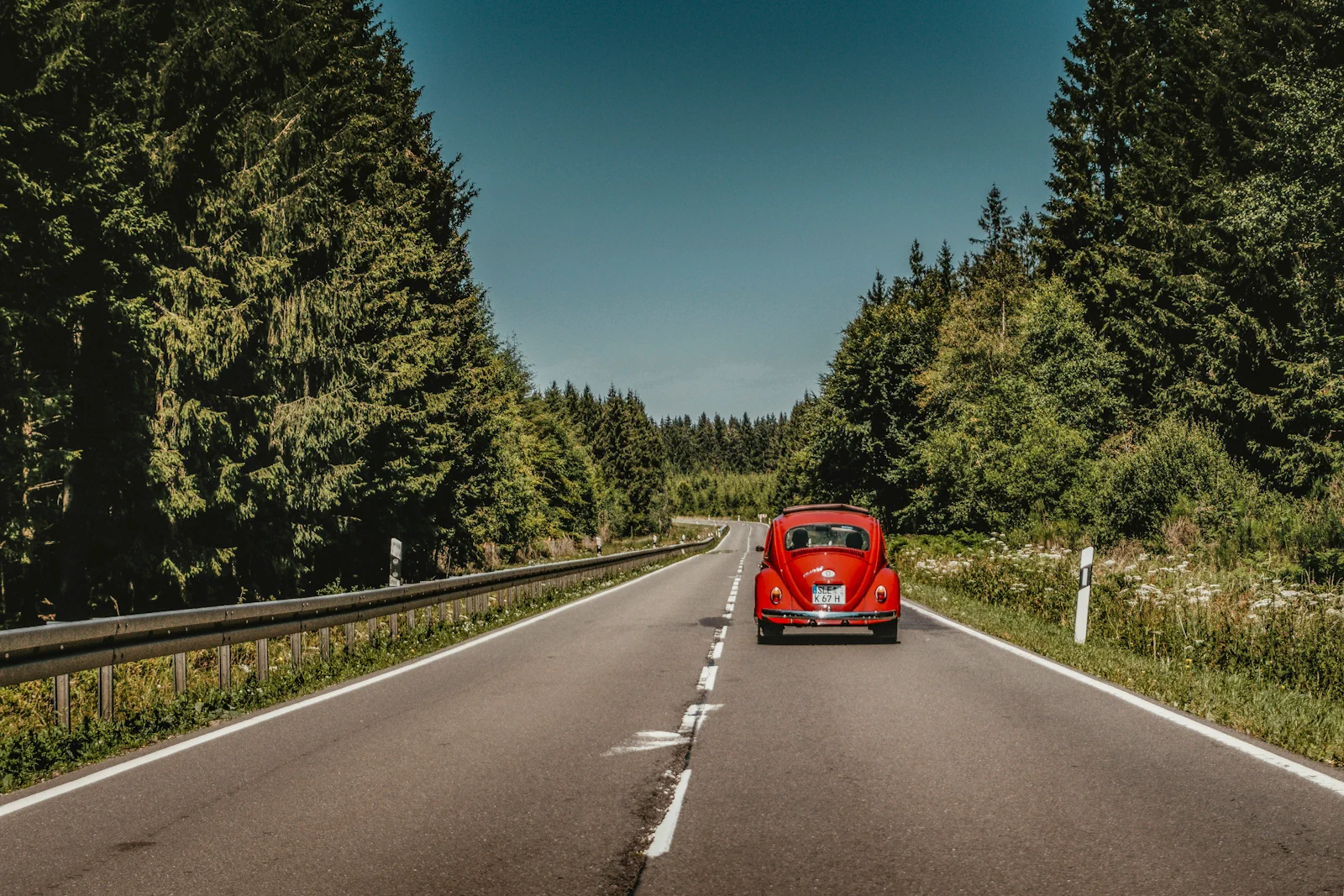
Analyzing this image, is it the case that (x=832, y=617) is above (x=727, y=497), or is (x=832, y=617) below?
below

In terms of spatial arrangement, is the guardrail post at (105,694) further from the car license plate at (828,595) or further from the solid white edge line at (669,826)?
the car license plate at (828,595)

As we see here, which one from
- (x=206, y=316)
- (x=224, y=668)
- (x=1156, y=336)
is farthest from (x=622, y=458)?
(x=224, y=668)

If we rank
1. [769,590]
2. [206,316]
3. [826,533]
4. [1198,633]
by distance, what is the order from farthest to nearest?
[206,316], [826,533], [769,590], [1198,633]

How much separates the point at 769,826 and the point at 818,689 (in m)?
4.76

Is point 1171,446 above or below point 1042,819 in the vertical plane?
above

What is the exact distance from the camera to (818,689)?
9.67 meters

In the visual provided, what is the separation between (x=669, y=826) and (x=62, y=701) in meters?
5.00

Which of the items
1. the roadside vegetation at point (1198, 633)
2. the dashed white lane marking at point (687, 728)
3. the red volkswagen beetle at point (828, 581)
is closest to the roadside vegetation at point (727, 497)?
the roadside vegetation at point (1198, 633)

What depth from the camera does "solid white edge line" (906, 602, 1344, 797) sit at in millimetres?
5871

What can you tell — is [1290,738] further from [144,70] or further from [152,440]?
[144,70]

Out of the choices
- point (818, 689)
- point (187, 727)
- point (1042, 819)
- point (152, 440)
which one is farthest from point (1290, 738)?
point (152, 440)

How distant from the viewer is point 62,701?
23.6ft

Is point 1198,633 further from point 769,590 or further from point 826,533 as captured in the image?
point 769,590

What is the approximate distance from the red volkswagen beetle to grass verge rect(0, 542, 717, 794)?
4763 mm
